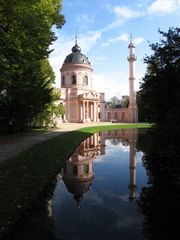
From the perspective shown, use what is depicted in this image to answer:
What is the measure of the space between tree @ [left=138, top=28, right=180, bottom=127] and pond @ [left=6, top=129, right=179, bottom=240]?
4587 millimetres

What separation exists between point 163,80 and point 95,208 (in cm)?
965

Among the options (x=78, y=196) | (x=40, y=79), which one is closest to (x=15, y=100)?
(x=40, y=79)

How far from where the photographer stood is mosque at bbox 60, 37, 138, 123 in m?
67.5

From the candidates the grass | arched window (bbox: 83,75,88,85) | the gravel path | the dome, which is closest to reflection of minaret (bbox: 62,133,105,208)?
the grass

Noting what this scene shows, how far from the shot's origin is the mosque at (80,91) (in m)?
67.5

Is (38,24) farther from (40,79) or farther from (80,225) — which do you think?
(80,225)

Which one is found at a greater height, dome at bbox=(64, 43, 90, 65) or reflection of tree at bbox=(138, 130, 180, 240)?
dome at bbox=(64, 43, 90, 65)

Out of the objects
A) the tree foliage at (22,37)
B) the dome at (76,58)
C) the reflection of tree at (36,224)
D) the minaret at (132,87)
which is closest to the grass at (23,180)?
the reflection of tree at (36,224)

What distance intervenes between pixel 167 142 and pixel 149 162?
493 cm

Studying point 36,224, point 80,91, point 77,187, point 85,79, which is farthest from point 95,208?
point 85,79

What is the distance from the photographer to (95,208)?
6.30 meters

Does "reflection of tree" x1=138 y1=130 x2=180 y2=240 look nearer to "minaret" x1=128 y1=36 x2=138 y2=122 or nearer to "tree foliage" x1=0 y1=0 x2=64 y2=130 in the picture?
"tree foliage" x1=0 y1=0 x2=64 y2=130

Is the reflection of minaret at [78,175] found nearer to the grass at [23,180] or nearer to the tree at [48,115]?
the grass at [23,180]

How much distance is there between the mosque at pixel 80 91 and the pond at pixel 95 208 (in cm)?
5638
